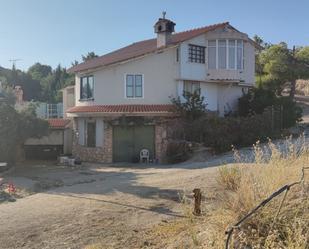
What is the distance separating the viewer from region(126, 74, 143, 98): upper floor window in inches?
1251

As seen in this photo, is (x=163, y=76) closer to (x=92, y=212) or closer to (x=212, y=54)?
(x=212, y=54)

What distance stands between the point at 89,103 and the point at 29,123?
548cm

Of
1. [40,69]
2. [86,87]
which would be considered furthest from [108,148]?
[40,69]

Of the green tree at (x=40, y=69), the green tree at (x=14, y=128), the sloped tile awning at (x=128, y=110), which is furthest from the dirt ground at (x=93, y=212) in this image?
the green tree at (x=40, y=69)

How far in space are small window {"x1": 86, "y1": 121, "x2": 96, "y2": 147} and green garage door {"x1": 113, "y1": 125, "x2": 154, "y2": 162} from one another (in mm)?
2284

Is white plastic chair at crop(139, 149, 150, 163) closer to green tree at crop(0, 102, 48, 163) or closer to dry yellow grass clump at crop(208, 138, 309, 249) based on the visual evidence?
green tree at crop(0, 102, 48, 163)

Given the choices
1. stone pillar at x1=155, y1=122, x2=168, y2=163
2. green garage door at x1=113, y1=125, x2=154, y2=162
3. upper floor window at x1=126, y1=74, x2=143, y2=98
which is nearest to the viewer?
stone pillar at x1=155, y1=122, x2=168, y2=163

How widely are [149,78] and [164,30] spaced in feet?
11.0

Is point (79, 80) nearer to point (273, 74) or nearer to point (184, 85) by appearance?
point (184, 85)

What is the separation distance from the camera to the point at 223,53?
32375 millimetres

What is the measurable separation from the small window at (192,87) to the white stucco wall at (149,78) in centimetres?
94

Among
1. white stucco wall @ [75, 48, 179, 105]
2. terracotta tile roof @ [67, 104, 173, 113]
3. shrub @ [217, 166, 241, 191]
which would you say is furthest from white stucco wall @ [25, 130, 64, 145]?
shrub @ [217, 166, 241, 191]

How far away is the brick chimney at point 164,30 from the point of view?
3200 centimetres

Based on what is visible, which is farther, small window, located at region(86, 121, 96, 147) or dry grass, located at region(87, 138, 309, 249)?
small window, located at region(86, 121, 96, 147)
